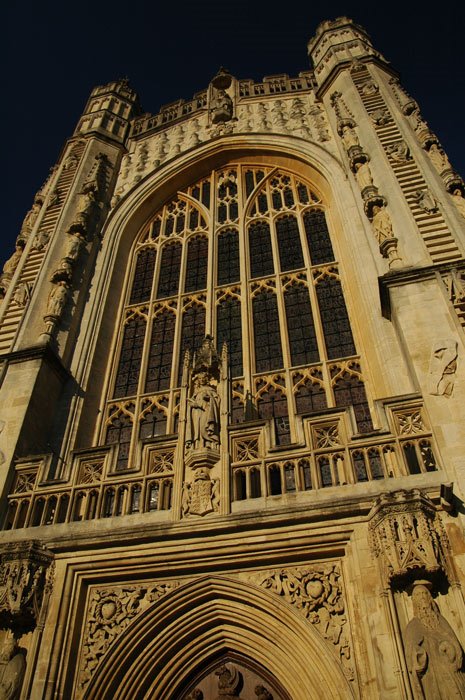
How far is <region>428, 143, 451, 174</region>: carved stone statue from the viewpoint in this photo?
12594 mm

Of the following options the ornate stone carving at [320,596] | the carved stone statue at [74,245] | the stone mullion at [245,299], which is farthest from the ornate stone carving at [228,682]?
the carved stone statue at [74,245]

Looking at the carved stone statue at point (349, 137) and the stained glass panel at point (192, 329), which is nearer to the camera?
the stained glass panel at point (192, 329)

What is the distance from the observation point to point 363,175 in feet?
42.0

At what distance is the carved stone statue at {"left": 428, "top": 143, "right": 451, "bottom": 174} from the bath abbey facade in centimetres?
8

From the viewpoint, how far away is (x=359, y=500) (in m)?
6.98

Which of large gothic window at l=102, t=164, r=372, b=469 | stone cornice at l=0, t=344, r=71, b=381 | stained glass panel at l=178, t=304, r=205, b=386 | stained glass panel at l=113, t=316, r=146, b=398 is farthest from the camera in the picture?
stained glass panel at l=178, t=304, r=205, b=386

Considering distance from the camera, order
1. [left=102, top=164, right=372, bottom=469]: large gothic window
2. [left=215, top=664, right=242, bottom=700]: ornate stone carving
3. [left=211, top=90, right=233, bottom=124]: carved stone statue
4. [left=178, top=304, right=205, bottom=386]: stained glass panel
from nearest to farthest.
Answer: [left=215, top=664, right=242, bottom=700]: ornate stone carving → [left=102, top=164, right=372, bottom=469]: large gothic window → [left=178, top=304, right=205, bottom=386]: stained glass panel → [left=211, top=90, right=233, bottom=124]: carved stone statue

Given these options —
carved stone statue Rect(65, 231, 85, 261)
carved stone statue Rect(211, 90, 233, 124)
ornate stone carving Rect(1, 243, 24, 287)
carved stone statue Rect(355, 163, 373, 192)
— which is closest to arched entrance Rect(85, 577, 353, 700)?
carved stone statue Rect(65, 231, 85, 261)

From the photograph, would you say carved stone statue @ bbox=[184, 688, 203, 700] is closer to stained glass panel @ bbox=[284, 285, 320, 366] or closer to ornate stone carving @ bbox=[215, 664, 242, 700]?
ornate stone carving @ bbox=[215, 664, 242, 700]

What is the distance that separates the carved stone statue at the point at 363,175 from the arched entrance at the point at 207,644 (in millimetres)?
8489

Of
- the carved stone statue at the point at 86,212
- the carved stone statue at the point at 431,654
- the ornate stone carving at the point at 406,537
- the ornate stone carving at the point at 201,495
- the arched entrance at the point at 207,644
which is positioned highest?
the carved stone statue at the point at 86,212

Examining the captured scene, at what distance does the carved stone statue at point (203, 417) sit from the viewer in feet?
27.2

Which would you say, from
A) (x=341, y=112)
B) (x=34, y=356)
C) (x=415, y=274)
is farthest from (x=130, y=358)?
(x=341, y=112)

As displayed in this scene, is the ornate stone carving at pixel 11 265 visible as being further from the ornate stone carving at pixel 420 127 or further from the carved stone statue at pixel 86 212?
the ornate stone carving at pixel 420 127
